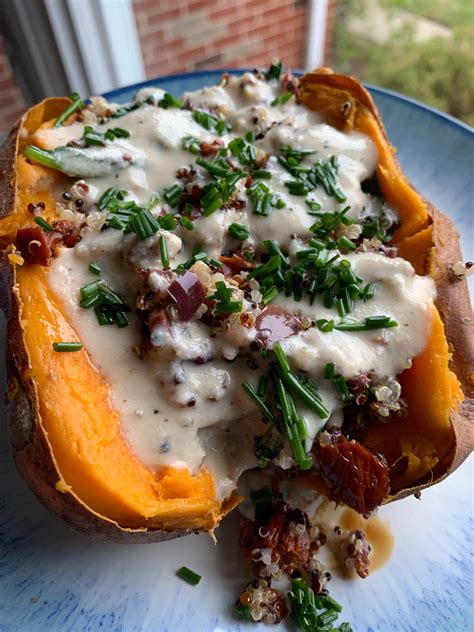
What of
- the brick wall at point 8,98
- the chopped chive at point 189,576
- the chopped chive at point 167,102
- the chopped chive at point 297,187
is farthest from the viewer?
the brick wall at point 8,98

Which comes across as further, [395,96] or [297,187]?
[395,96]

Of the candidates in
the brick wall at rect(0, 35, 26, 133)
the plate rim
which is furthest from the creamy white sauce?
the brick wall at rect(0, 35, 26, 133)

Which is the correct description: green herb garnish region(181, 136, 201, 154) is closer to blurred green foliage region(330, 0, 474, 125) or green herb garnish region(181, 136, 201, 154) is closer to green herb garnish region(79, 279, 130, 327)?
green herb garnish region(79, 279, 130, 327)

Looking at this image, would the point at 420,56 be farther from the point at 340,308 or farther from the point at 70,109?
the point at 340,308

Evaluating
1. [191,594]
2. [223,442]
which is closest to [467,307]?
[223,442]

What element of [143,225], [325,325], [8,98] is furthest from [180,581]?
[8,98]

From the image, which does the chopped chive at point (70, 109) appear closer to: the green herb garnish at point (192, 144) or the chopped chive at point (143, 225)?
the green herb garnish at point (192, 144)

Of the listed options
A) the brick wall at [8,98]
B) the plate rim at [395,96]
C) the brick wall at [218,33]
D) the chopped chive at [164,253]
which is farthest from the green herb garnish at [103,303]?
the brick wall at [218,33]

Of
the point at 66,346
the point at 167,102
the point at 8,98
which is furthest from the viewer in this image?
the point at 8,98
